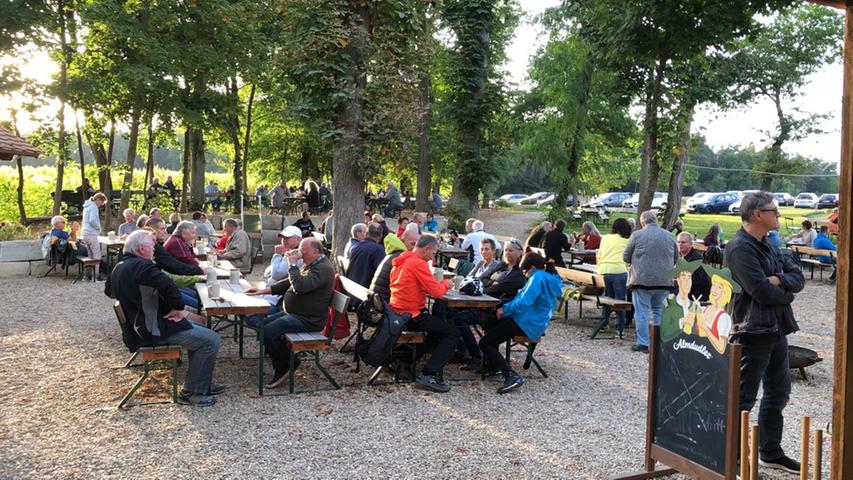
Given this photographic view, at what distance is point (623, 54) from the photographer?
527 inches

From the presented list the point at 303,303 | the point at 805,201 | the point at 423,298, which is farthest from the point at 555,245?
the point at 805,201

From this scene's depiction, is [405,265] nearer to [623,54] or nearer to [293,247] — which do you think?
[293,247]

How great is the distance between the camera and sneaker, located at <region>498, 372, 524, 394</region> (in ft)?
23.4

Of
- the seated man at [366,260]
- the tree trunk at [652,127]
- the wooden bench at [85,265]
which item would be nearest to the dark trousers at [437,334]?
the seated man at [366,260]

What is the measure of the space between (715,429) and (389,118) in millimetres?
9169

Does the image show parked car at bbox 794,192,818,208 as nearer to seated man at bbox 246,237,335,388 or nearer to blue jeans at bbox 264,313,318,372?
seated man at bbox 246,237,335,388

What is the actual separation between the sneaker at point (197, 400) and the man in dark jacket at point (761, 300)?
4.42m

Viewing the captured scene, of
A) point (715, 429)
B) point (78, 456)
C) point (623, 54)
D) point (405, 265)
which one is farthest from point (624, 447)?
point (623, 54)

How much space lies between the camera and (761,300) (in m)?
4.66

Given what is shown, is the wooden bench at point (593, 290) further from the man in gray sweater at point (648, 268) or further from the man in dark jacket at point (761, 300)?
the man in dark jacket at point (761, 300)

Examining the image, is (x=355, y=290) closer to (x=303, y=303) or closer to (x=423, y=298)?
(x=303, y=303)

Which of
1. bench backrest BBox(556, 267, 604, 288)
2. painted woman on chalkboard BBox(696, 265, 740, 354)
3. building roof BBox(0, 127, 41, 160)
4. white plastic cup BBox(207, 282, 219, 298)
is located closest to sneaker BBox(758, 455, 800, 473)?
painted woman on chalkboard BBox(696, 265, 740, 354)

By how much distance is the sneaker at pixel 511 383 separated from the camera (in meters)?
7.12

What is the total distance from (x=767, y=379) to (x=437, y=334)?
10.7 feet
